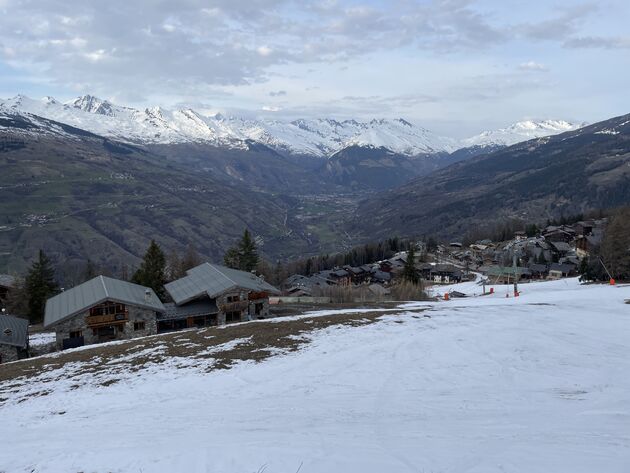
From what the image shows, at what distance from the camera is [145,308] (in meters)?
48.3

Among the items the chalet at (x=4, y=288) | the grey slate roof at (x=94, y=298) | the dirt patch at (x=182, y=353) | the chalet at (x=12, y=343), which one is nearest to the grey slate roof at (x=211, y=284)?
the grey slate roof at (x=94, y=298)

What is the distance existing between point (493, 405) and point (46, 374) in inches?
977

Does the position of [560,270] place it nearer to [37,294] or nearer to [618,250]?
[618,250]

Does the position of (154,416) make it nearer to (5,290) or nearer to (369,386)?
(369,386)

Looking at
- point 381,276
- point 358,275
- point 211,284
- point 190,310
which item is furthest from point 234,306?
point 358,275

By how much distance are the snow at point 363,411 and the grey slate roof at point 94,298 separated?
17701 mm

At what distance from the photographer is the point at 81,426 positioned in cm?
1861

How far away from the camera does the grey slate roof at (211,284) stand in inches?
2039

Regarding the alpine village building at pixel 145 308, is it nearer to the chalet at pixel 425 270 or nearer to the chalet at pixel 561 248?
the chalet at pixel 425 270

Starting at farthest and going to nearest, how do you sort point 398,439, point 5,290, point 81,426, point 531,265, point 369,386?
point 531,265 < point 5,290 < point 369,386 < point 81,426 < point 398,439

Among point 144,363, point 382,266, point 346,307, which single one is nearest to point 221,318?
point 346,307

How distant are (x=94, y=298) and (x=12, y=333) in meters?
7.25

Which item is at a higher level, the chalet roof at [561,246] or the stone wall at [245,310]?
the chalet roof at [561,246]

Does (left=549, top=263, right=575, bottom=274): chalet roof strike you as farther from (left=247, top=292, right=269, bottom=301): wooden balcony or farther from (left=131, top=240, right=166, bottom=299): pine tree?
(left=131, top=240, right=166, bottom=299): pine tree
